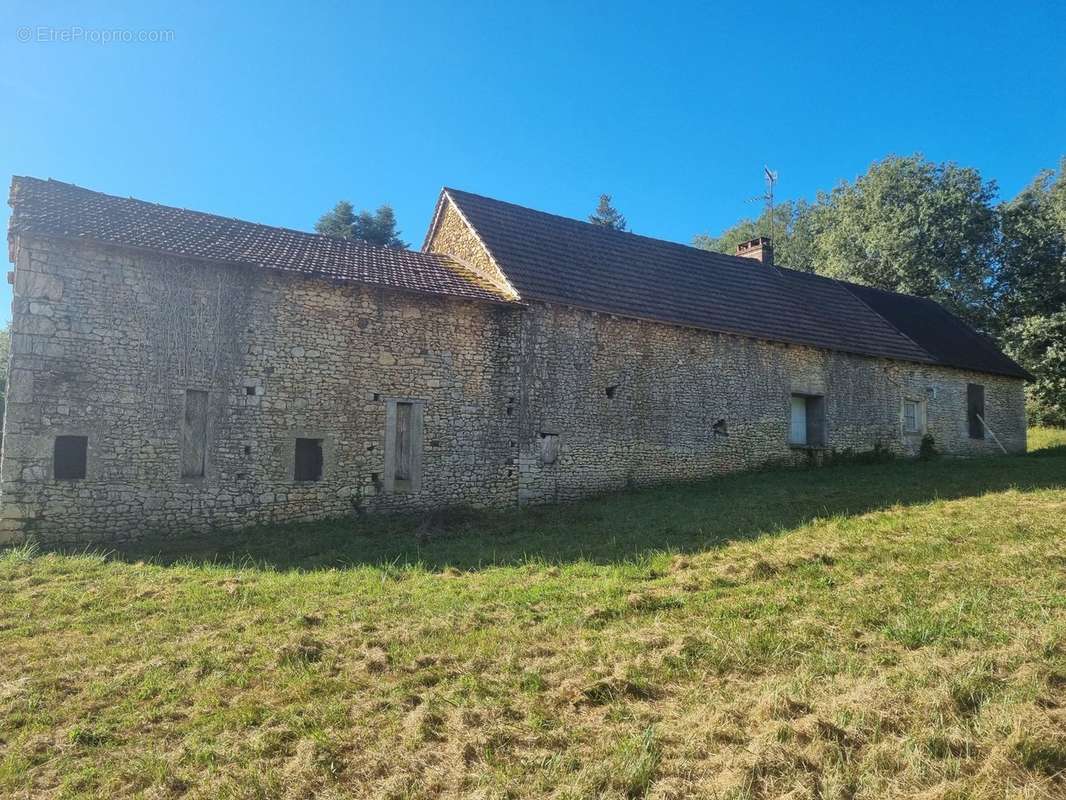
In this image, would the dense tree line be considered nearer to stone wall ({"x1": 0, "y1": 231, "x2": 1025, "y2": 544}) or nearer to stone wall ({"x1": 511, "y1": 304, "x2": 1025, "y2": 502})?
stone wall ({"x1": 511, "y1": 304, "x2": 1025, "y2": 502})

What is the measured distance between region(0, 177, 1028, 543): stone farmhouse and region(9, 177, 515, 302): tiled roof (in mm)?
62

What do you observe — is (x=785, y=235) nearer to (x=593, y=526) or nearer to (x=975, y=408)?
(x=975, y=408)

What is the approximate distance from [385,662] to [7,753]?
93.7 inches

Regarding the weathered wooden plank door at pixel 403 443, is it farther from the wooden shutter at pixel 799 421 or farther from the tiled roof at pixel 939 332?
the tiled roof at pixel 939 332

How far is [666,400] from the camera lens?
14969 millimetres

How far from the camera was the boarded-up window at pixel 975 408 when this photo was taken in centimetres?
2045

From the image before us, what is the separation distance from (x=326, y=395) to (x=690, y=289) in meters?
9.48

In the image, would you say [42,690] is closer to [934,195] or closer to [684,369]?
[684,369]

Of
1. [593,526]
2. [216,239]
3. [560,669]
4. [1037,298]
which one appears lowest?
[560,669]

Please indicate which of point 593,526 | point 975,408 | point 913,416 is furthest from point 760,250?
point 593,526

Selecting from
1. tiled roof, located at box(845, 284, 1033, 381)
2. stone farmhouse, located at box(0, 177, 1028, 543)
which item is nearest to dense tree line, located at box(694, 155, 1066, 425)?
tiled roof, located at box(845, 284, 1033, 381)

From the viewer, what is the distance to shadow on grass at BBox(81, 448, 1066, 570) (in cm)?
917

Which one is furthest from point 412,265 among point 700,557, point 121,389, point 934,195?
point 934,195

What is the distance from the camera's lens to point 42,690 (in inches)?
197
